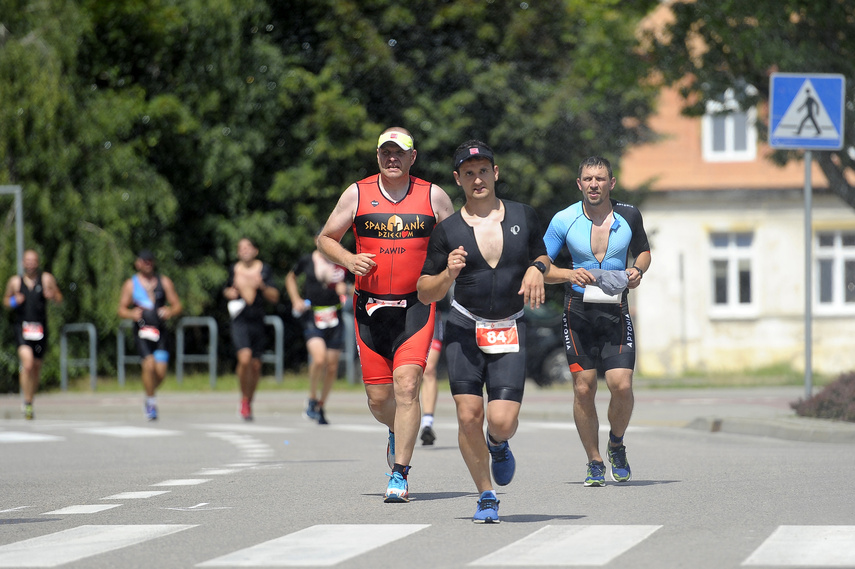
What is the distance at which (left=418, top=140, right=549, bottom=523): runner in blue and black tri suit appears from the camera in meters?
8.07

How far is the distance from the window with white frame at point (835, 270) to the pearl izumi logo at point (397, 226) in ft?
91.6

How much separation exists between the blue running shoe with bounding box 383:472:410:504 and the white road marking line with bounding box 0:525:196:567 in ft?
4.39

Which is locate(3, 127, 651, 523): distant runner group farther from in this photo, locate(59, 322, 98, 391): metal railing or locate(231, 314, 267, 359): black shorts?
locate(59, 322, 98, 391): metal railing

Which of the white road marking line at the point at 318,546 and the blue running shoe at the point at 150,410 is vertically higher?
the blue running shoe at the point at 150,410

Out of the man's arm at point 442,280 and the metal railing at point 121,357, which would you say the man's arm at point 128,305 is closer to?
the metal railing at point 121,357

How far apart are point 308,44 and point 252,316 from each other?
14.1 metres

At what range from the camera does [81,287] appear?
26828 mm

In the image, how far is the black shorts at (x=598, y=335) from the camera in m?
9.71

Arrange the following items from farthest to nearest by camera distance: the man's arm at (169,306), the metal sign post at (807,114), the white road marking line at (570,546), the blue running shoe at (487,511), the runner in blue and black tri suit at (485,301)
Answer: the man's arm at (169,306) < the metal sign post at (807,114) < the runner in blue and black tri suit at (485,301) < the blue running shoe at (487,511) < the white road marking line at (570,546)

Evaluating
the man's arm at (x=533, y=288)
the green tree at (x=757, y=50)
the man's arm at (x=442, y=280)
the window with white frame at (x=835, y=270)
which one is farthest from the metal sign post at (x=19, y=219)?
the window with white frame at (x=835, y=270)

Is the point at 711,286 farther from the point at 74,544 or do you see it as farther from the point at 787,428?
the point at 74,544

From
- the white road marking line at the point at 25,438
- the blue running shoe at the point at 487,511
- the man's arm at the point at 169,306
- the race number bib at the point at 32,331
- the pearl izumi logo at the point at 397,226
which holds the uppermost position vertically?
the pearl izumi logo at the point at 397,226

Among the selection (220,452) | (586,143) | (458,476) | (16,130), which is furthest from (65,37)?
(458,476)

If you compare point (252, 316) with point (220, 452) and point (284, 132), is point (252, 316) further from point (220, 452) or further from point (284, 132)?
point (284, 132)
